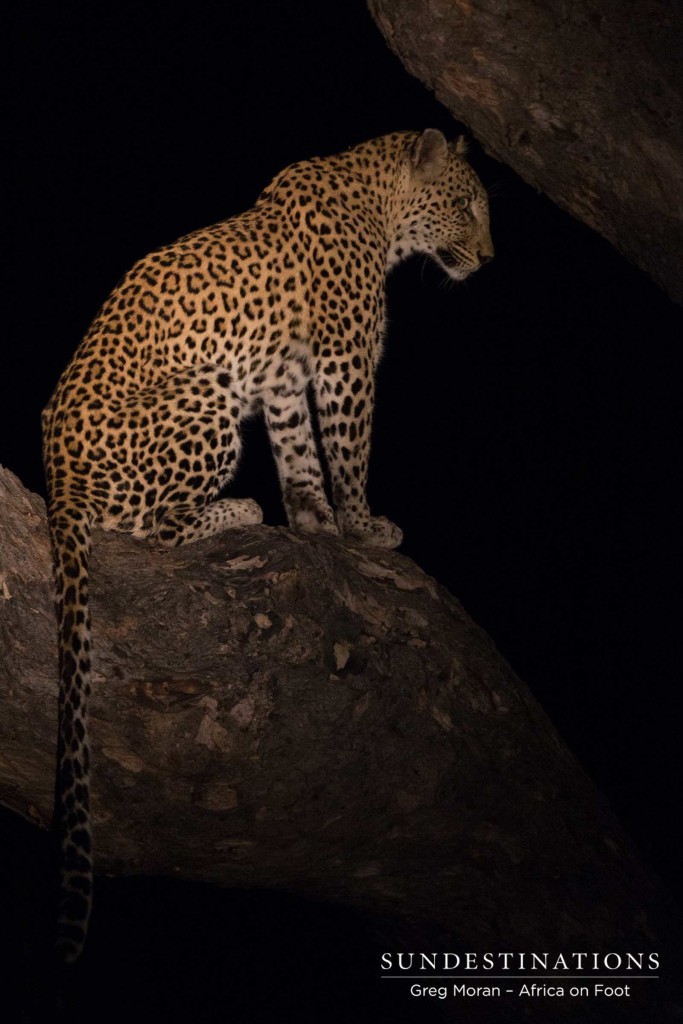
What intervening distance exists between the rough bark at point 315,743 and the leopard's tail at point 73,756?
136mm

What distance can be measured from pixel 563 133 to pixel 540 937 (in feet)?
10.1

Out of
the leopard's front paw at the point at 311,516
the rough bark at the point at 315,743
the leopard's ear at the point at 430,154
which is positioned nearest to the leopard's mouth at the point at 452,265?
the leopard's ear at the point at 430,154

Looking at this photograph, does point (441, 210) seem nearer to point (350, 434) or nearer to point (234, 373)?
point (350, 434)

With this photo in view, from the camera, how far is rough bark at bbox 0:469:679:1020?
411cm

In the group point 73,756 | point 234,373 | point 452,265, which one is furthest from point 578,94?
point 73,756

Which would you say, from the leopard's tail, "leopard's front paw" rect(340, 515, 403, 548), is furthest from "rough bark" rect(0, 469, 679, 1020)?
"leopard's front paw" rect(340, 515, 403, 548)

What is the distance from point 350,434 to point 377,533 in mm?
521

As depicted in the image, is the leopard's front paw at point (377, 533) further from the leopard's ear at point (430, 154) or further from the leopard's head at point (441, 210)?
the leopard's ear at point (430, 154)

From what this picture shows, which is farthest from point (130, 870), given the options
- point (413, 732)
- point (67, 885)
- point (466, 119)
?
point (466, 119)

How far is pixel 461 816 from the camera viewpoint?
15.1 ft

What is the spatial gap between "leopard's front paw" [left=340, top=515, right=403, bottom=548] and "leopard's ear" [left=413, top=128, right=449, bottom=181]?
2.00 metres

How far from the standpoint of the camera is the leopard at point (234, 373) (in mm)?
4102

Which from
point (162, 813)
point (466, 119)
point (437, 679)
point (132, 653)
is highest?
point (466, 119)

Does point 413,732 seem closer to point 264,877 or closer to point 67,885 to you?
point 264,877
